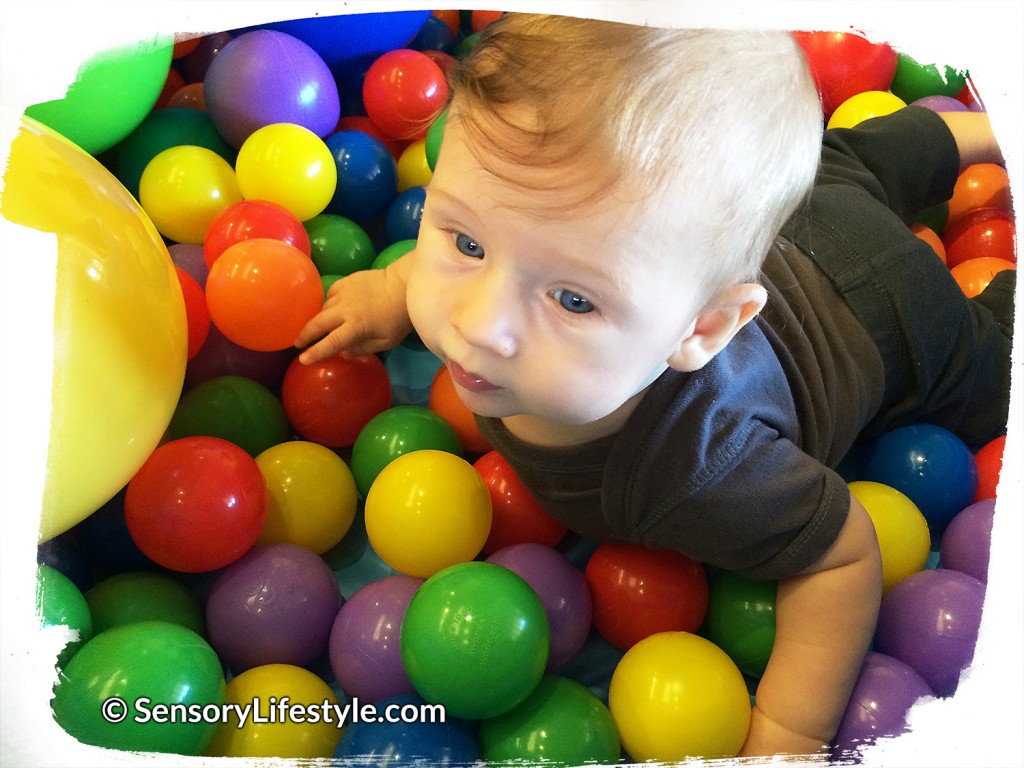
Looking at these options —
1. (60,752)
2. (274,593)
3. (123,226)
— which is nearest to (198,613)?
(274,593)

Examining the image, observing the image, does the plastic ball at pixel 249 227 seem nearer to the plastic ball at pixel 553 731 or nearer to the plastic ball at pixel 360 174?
the plastic ball at pixel 360 174

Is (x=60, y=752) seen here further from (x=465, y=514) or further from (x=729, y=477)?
(x=729, y=477)

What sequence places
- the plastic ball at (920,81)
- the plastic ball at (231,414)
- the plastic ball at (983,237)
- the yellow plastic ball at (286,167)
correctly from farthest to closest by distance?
the plastic ball at (920,81), the plastic ball at (983,237), the yellow plastic ball at (286,167), the plastic ball at (231,414)

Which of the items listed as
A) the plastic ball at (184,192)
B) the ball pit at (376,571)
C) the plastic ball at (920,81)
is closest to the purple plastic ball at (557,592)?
the ball pit at (376,571)

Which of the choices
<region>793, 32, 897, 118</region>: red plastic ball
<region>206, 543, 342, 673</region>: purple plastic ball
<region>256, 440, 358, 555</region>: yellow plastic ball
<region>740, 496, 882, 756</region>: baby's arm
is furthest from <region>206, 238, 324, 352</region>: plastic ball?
<region>793, 32, 897, 118</region>: red plastic ball

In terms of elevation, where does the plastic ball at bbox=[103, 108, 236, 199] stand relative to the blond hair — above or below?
below

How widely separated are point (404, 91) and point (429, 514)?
687 millimetres

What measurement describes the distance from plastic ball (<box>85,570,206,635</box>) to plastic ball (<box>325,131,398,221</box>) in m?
0.60

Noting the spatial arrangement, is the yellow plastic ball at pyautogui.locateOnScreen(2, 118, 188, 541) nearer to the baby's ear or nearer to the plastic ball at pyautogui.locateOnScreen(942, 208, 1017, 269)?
the baby's ear

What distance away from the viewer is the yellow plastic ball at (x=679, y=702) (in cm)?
84

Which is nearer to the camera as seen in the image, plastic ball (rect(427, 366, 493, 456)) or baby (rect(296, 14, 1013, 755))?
baby (rect(296, 14, 1013, 755))

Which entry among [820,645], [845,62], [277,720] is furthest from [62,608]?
[845,62]

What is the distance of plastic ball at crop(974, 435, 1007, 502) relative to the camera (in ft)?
3.59

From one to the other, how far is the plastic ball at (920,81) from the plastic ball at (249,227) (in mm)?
940
